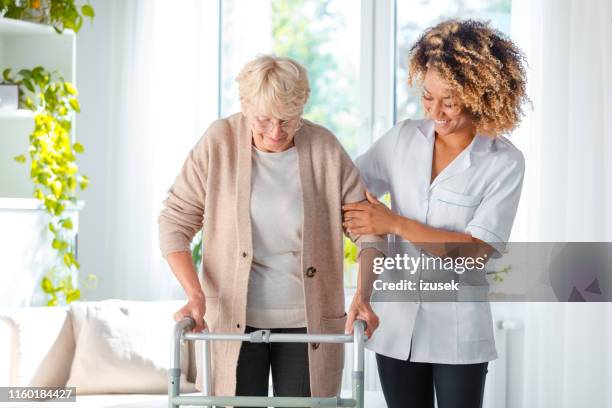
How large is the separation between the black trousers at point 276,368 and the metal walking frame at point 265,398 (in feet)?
0.56

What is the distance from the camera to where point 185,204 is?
6.40 ft

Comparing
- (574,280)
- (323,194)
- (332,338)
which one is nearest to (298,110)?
(323,194)

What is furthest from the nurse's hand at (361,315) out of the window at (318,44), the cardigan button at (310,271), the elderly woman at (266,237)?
the window at (318,44)

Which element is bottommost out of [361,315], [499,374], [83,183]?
[499,374]

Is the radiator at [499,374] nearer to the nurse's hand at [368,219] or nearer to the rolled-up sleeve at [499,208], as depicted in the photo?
the rolled-up sleeve at [499,208]

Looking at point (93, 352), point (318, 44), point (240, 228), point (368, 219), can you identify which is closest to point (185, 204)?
point (240, 228)

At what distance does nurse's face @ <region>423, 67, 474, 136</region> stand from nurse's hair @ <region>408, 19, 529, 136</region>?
14 millimetres

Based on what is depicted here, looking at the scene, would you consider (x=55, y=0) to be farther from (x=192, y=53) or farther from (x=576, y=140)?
(x=576, y=140)

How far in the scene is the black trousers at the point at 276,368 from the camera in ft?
6.33

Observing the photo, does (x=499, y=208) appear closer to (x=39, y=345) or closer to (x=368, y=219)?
(x=368, y=219)

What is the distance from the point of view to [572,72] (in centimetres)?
323

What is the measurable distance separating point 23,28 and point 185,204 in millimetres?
1725

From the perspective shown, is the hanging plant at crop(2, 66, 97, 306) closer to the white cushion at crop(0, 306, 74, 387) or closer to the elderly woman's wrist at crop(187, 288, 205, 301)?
the white cushion at crop(0, 306, 74, 387)

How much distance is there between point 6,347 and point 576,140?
218 cm
